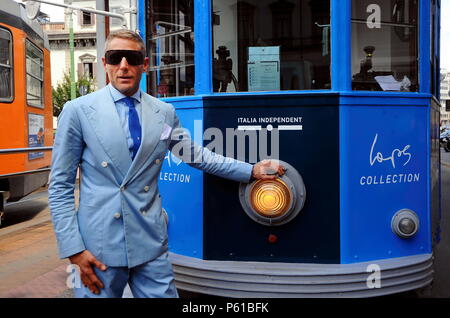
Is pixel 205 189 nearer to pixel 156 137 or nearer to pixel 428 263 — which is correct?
pixel 156 137

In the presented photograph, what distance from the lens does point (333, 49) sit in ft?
11.3

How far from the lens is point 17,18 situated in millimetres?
8859

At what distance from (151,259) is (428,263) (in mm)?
2073

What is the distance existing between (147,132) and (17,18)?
7571 millimetres

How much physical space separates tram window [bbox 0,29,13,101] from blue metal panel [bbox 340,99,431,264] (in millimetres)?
6651

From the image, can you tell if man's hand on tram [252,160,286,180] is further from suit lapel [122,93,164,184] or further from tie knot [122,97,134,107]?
tie knot [122,97,134,107]

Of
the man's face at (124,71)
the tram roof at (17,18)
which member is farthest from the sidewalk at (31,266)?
the tram roof at (17,18)

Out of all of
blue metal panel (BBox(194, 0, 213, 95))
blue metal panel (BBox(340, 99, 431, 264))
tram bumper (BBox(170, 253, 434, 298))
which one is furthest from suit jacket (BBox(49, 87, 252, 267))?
blue metal panel (BBox(340, 99, 431, 264))

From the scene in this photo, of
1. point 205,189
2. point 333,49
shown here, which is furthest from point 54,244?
point 333,49

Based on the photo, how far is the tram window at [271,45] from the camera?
11.4ft

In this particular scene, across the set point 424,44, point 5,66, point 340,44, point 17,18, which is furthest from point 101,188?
point 17,18

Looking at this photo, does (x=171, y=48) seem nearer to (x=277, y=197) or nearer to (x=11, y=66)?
(x=277, y=197)

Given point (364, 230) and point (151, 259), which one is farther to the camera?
point (364, 230)

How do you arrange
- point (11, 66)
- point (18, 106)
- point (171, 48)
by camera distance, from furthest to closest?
point (18, 106) < point (11, 66) < point (171, 48)
